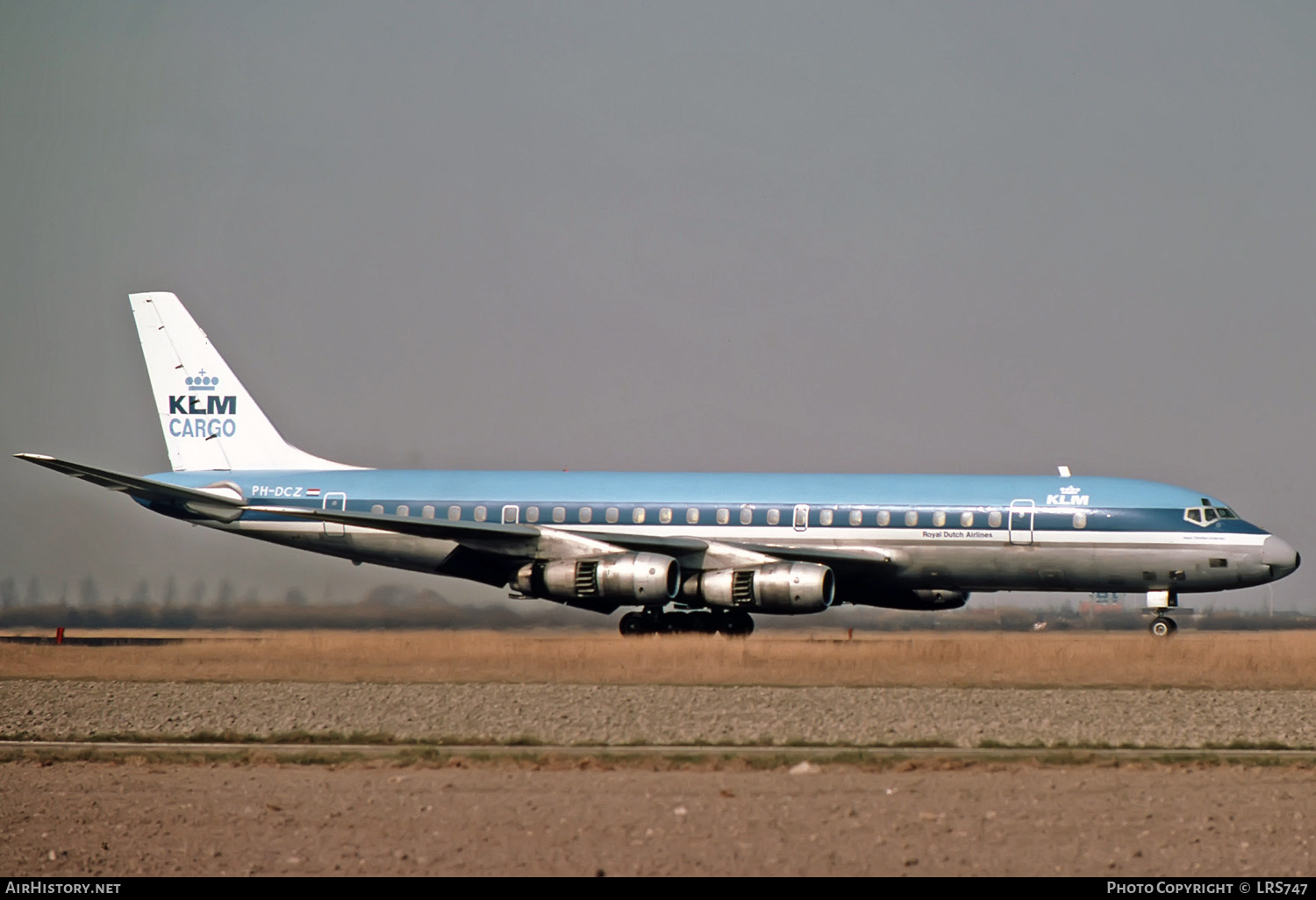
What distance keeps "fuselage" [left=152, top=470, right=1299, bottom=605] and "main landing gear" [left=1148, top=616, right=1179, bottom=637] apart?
2.23ft

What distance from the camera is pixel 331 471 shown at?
3428 cm

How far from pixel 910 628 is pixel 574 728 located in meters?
25.9

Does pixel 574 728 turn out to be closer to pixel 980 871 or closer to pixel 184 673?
pixel 980 871

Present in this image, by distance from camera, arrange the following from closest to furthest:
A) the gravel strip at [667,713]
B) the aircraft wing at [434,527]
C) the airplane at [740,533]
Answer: the gravel strip at [667,713]
the airplane at [740,533]
the aircraft wing at [434,527]

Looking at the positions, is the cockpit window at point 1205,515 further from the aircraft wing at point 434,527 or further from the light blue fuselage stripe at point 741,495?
the aircraft wing at point 434,527

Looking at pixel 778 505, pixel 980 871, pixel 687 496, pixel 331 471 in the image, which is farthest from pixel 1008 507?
pixel 980 871

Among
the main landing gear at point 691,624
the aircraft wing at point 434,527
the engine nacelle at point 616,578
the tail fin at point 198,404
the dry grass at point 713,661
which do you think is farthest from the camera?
the tail fin at point 198,404

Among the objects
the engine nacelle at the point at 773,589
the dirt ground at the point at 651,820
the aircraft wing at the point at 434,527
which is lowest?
the dirt ground at the point at 651,820

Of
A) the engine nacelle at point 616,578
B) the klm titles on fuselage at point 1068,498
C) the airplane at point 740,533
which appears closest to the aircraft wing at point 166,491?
the airplane at point 740,533

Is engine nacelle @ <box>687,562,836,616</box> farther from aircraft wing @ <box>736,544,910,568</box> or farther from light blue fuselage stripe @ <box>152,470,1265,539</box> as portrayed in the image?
light blue fuselage stripe @ <box>152,470,1265,539</box>

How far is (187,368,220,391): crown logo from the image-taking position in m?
36.3

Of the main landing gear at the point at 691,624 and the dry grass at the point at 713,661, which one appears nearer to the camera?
the dry grass at the point at 713,661

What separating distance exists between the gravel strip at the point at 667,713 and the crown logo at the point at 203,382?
51.7 feet

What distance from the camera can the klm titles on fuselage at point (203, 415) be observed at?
1415 inches
